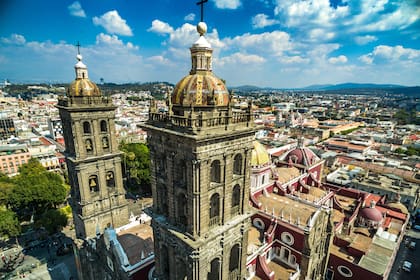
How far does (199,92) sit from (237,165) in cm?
562

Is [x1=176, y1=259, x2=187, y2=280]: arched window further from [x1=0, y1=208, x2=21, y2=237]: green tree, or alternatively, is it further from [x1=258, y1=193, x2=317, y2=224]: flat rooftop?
[x1=0, y1=208, x2=21, y2=237]: green tree

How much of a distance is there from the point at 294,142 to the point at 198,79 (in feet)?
235

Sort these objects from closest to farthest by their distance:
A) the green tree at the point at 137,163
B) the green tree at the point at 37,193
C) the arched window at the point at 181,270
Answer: the arched window at the point at 181,270, the green tree at the point at 37,193, the green tree at the point at 137,163

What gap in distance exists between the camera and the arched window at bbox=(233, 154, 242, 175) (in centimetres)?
1520

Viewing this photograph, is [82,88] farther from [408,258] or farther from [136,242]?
[408,258]

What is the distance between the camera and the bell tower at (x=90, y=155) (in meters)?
23.9

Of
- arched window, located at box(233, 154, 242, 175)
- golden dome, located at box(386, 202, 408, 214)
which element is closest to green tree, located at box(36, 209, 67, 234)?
arched window, located at box(233, 154, 242, 175)

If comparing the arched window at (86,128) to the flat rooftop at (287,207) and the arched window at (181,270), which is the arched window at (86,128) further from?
the flat rooftop at (287,207)

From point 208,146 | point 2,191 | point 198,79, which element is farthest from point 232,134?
point 2,191

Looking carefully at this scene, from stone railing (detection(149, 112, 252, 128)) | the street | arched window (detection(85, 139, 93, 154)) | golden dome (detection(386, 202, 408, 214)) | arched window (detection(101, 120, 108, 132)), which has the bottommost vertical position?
the street

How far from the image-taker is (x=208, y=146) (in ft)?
40.9

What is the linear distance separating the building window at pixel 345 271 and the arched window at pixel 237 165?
24050 mm

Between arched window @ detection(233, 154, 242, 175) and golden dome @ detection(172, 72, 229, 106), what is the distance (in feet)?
12.1

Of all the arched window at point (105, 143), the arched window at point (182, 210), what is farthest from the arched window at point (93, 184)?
the arched window at point (182, 210)
